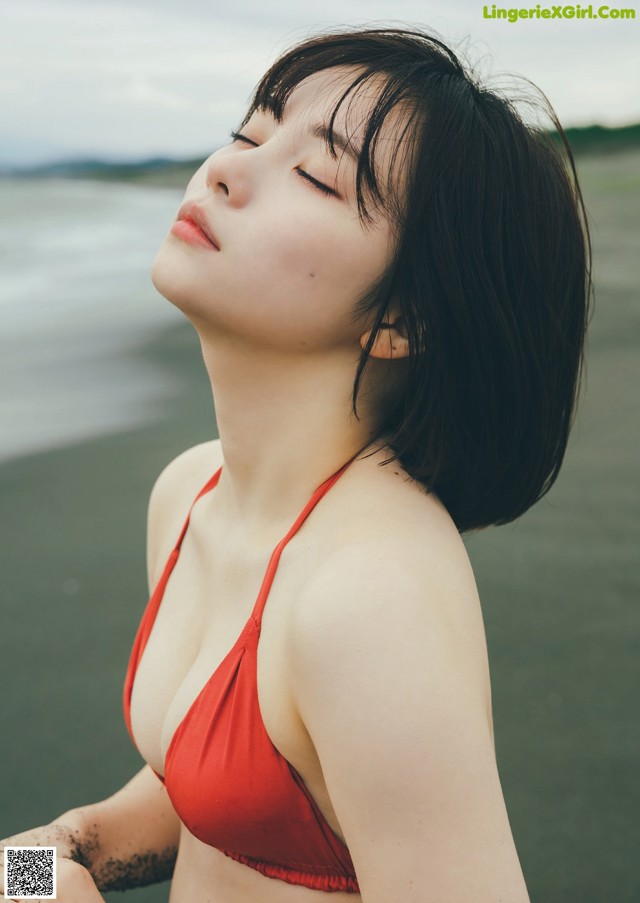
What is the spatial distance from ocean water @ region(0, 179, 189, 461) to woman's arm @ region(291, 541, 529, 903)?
9.56ft

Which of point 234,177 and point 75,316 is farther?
point 75,316

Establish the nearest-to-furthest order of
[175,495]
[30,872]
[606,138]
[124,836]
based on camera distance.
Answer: [30,872] → [124,836] → [175,495] → [606,138]

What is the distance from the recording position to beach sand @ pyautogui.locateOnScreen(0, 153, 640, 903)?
225cm

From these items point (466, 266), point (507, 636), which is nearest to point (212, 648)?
point (466, 266)

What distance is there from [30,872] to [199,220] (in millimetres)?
805

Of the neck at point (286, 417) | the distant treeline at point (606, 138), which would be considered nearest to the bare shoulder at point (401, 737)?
the neck at point (286, 417)

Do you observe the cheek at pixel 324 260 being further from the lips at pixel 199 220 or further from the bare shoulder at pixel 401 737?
the bare shoulder at pixel 401 737

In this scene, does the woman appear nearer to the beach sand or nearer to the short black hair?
the short black hair

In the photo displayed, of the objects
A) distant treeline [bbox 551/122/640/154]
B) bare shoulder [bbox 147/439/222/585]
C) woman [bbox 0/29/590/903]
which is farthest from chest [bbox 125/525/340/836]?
distant treeline [bbox 551/122/640/154]

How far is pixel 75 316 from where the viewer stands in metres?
5.18

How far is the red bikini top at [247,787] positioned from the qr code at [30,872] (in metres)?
0.19

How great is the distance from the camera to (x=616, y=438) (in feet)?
12.8

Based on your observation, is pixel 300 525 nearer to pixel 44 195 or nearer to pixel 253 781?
pixel 253 781

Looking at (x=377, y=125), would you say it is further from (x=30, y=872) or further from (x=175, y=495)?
(x=30, y=872)
